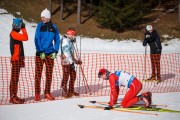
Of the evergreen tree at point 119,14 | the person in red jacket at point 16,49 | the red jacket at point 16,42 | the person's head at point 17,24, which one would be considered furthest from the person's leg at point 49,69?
the evergreen tree at point 119,14

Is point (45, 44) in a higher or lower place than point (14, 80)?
higher

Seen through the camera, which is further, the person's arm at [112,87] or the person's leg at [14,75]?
the person's leg at [14,75]

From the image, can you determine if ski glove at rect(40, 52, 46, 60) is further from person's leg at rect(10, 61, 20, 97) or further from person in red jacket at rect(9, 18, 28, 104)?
person's leg at rect(10, 61, 20, 97)

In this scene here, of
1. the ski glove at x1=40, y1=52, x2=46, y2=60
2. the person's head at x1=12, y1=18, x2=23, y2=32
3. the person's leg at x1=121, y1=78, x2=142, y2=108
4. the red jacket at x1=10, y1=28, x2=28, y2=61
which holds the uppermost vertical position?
the person's head at x1=12, y1=18, x2=23, y2=32

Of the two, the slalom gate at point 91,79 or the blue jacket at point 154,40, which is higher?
the blue jacket at point 154,40

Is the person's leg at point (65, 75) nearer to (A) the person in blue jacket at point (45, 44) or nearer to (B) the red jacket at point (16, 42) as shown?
(A) the person in blue jacket at point (45, 44)

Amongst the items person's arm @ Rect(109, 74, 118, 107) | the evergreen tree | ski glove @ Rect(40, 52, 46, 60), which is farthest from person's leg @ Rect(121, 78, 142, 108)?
the evergreen tree

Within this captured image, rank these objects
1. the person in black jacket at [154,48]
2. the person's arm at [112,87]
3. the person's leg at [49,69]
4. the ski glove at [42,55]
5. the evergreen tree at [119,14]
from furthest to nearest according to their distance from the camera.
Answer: the evergreen tree at [119,14] → the person in black jacket at [154,48] → the person's leg at [49,69] → the ski glove at [42,55] → the person's arm at [112,87]

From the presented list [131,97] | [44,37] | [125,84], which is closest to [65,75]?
[44,37]

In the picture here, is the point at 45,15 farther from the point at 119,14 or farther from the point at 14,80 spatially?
the point at 119,14

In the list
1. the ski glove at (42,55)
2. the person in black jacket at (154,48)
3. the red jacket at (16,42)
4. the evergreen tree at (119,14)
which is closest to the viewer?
the red jacket at (16,42)

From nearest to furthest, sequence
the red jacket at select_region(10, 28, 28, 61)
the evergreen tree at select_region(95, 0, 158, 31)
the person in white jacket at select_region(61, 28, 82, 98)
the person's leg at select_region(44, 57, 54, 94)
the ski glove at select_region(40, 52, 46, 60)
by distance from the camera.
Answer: the red jacket at select_region(10, 28, 28, 61)
the ski glove at select_region(40, 52, 46, 60)
the person's leg at select_region(44, 57, 54, 94)
the person in white jacket at select_region(61, 28, 82, 98)
the evergreen tree at select_region(95, 0, 158, 31)

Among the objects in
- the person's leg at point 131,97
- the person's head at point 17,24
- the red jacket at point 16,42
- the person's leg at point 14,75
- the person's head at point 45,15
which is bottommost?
the person's leg at point 131,97

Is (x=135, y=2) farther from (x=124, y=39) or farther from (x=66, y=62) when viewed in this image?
(x=66, y=62)
